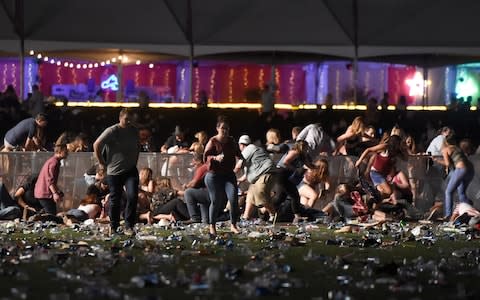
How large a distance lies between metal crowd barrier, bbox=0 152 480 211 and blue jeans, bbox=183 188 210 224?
148 centimetres

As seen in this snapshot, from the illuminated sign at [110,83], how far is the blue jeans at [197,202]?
16143mm

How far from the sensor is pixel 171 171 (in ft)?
79.0

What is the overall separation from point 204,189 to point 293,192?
175cm

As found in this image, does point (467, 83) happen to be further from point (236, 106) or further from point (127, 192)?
point (127, 192)

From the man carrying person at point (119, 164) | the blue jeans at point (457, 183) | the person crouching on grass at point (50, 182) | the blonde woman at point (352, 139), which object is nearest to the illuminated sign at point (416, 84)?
the blonde woman at point (352, 139)

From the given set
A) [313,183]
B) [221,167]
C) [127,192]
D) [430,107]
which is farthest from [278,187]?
[430,107]

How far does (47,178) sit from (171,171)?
2.65 m

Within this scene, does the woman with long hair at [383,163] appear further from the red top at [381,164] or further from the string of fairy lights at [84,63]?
the string of fairy lights at [84,63]

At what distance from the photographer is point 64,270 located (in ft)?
43.4

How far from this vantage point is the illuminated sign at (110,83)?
3822 cm

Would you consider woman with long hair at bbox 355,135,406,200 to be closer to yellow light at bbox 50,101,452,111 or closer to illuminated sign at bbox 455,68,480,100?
yellow light at bbox 50,101,452,111

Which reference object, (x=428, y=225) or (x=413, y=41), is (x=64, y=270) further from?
(x=413, y=41)

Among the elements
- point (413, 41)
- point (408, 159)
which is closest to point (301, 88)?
point (413, 41)

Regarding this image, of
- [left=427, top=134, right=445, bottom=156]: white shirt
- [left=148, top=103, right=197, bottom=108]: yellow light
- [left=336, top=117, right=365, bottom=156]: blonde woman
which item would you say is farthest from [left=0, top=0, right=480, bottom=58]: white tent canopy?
[left=336, top=117, right=365, bottom=156]: blonde woman
